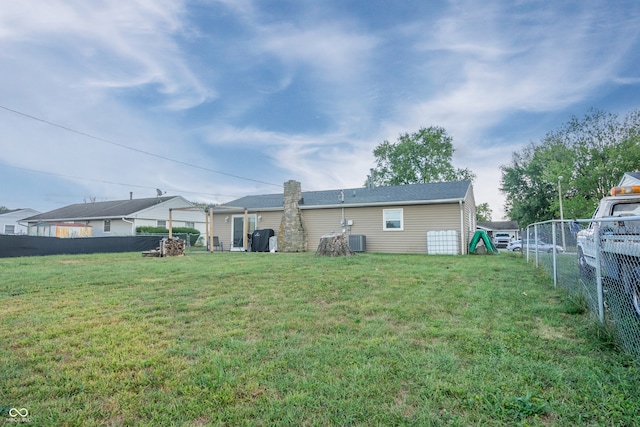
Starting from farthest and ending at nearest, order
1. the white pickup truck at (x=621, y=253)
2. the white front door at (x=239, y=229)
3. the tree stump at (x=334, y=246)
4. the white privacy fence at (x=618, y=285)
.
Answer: the white front door at (x=239, y=229)
the tree stump at (x=334, y=246)
the white pickup truck at (x=621, y=253)
the white privacy fence at (x=618, y=285)

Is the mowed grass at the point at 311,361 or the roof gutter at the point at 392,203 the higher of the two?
the roof gutter at the point at 392,203

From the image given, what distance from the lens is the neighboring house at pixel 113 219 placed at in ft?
80.2

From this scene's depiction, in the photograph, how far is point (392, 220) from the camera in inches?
579

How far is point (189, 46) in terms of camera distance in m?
12.2

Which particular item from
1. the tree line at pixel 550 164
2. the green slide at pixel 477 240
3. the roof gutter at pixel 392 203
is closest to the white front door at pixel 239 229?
the roof gutter at pixel 392 203

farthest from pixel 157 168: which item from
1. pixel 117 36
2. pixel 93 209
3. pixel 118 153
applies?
pixel 117 36

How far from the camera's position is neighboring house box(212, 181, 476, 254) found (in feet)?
44.8

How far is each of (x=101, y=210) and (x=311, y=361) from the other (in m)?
31.2

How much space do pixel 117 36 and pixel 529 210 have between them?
3672 centimetres

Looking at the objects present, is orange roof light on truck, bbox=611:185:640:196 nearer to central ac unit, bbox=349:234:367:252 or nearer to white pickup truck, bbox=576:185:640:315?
white pickup truck, bbox=576:185:640:315

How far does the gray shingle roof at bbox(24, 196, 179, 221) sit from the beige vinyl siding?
16823 millimetres

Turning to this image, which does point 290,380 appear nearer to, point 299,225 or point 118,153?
point 299,225

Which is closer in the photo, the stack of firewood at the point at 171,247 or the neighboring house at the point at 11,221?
the stack of firewood at the point at 171,247

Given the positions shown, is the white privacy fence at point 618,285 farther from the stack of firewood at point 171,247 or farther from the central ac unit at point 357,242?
the stack of firewood at point 171,247
